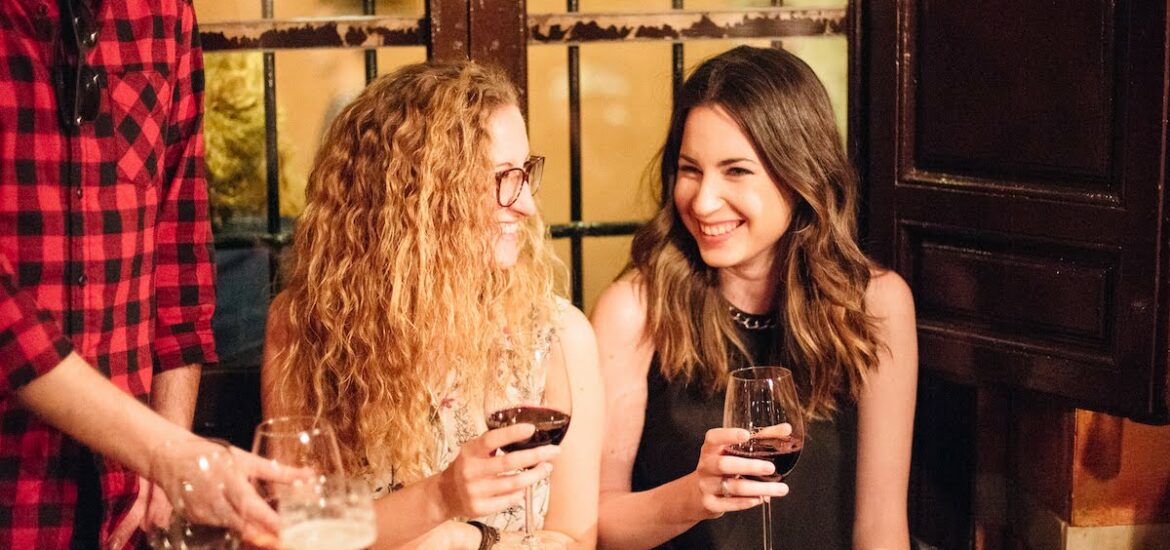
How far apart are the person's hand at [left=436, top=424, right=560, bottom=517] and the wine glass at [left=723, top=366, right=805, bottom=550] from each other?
0.30 metres

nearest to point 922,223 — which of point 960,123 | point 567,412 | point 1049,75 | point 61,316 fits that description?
point 960,123

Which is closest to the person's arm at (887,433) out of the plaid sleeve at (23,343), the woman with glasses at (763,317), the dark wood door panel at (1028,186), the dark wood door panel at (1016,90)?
the woman with glasses at (763,317)

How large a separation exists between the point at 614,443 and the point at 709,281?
0.38 metres

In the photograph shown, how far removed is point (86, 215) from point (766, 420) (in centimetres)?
108

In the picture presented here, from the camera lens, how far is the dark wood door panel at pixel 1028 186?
2.36 meters

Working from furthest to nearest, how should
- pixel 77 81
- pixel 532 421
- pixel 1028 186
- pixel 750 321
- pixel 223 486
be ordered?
pixel 750 321 → pixel 1028 186 → pixel 77 81 → pixel 532 421 → pixel 223 486

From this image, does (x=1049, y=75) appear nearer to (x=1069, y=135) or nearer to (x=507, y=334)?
(x=1069, y=135)

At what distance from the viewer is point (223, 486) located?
56.0 inches

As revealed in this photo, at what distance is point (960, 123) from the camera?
2678 mm

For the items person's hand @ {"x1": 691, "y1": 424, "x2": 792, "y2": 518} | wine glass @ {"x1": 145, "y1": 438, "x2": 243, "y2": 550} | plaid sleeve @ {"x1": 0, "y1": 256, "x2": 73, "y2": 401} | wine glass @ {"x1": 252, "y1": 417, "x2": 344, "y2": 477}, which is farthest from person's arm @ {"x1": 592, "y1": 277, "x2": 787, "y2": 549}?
plaid sleeve @ {"x1": 0, "y1": 256, "x2": 73, "y2": 401}

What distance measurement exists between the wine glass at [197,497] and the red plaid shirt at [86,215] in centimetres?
45

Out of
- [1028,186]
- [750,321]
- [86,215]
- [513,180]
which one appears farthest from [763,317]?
[86,215]

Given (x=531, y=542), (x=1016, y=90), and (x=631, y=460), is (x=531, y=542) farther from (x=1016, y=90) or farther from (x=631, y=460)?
(x=1016, y=90)

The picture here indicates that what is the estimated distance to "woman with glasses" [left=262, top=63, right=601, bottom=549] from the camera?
7.24 ft
